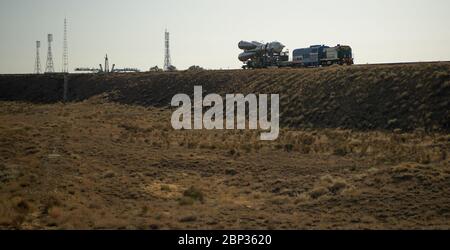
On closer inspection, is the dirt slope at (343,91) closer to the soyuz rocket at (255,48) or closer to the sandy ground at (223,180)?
the sandy ground at (223,180)

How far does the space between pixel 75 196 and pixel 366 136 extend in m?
19.7

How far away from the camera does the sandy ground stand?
14.9 meters

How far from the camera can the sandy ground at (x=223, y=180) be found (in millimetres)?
14852

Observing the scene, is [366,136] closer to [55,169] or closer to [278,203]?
[278,203]

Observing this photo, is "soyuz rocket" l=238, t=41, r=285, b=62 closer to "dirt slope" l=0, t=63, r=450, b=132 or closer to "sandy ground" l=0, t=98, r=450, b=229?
"dirt slope" l=0, t=63, r=450, b=132

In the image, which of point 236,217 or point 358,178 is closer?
point 236,217

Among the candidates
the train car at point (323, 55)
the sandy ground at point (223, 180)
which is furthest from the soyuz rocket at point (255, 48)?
the sandy ground at point (223, 180)

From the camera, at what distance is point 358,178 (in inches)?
786

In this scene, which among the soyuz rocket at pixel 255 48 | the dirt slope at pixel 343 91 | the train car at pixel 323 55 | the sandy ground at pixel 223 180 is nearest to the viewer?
the sandy ground at pixel 223 180

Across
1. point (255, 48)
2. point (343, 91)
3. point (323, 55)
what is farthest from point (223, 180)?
point (255, 48)

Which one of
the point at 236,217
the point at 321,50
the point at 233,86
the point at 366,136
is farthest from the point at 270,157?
the point at 321,50

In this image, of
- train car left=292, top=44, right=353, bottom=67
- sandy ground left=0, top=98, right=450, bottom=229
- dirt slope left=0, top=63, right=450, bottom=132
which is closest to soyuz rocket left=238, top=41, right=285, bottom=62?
train car left=292, top=44, right=353, bottom=67

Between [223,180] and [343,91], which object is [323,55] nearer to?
[343,91]

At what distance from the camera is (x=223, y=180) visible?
2183 centimetres
